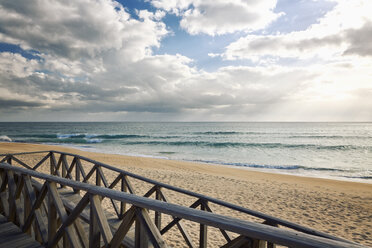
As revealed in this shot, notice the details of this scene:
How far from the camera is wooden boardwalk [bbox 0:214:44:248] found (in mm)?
2899

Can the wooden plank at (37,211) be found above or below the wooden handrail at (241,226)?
below

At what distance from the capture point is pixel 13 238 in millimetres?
3068

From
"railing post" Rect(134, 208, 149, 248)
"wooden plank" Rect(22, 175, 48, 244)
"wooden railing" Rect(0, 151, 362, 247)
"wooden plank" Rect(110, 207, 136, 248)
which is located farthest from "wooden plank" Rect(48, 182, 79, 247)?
"railing post" Rect(134, 208, 149, 248)

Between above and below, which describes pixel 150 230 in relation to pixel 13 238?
above

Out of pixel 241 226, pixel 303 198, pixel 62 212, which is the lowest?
pixel 303 198

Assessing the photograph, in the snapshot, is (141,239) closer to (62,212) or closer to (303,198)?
(62,212)

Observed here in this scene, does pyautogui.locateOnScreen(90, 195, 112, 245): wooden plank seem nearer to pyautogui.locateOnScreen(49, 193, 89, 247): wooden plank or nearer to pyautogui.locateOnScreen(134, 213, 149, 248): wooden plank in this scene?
pyautogui.locateOnScreen(49, 193, 89, 247): wooden plank

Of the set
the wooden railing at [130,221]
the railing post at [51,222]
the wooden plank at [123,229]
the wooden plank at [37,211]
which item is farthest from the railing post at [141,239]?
the wooden plank at [37,211]

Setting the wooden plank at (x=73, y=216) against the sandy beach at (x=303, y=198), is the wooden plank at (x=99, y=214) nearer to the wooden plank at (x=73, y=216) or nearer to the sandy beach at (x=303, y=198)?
the wooden plank at (x=73, y=216)

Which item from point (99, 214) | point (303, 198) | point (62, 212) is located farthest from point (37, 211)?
point (303, 198)

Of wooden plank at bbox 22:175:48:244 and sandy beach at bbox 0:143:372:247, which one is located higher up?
wooden plank at bbox 22:175:48:244

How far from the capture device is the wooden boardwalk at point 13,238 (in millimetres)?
2899

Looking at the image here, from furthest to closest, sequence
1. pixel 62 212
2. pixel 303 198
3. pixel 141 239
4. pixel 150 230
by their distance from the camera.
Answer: pixel 303 198 < pixel 62 212 < pixel 141 239 < pixel 150 230

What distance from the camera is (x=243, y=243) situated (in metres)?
1.43
